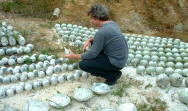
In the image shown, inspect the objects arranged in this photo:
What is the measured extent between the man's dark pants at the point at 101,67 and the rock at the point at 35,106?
0.80 meters

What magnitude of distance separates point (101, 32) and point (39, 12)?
3.37m

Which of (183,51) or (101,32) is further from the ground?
(101,32)

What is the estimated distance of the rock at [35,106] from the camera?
16.2ft

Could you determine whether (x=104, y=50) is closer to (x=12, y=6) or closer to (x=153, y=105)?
(x=153, y=105)

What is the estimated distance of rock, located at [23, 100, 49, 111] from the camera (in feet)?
16.2

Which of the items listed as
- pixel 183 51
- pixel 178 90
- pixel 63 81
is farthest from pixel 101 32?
pixel 183 51

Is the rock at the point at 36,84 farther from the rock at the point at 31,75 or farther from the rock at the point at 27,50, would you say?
the rock at the point at 27,50

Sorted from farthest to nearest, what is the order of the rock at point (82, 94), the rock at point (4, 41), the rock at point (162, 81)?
the rock at point (4, 41) → the rock at point (162, 81) → the rock at point (82, 94)

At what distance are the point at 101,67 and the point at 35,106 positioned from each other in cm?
103

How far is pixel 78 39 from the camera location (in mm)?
6910

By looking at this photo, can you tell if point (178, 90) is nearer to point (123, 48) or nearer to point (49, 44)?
point (123, 48)

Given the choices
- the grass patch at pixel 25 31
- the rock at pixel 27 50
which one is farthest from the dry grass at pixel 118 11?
the rock at pixel 27 50

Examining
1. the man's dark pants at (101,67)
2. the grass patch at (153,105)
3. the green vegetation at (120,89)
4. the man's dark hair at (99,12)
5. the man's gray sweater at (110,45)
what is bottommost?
the grass patch at (153,105)

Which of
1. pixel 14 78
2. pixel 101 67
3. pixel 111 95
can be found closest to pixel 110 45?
pixel 101 67
